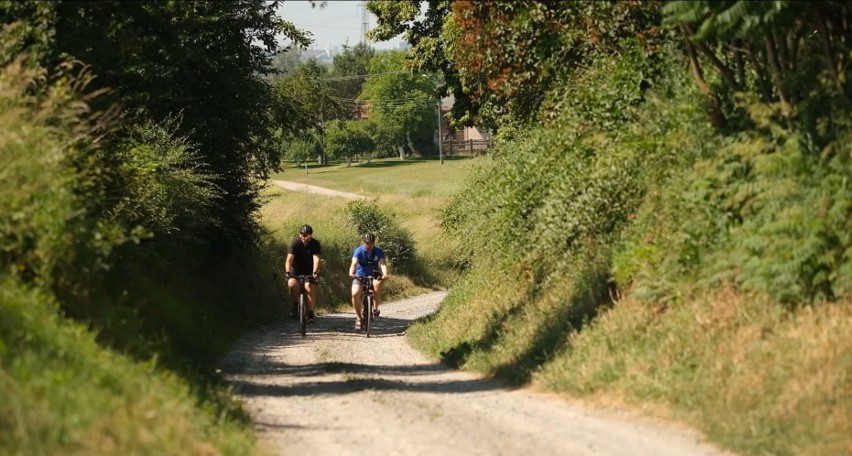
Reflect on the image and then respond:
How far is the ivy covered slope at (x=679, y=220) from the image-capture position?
11.3 m

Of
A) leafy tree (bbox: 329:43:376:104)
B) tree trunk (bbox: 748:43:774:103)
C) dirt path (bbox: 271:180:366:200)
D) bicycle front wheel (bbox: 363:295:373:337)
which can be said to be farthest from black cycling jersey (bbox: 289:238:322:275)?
leafy tree (bbox: 329:43:376:104)

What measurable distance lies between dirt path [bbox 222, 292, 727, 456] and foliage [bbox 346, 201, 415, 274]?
24225 millimetres

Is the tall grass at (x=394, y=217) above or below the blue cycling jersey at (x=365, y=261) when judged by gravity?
below

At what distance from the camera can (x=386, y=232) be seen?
43.2m

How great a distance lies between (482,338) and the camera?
18188mm

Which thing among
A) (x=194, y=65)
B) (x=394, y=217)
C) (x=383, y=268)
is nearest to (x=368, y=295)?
(x=383, y=268)

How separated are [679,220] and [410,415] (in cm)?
506

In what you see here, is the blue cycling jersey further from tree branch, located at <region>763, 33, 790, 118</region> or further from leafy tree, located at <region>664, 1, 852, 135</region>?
tree branch, located at <region>763, 33, 790, 118</region>

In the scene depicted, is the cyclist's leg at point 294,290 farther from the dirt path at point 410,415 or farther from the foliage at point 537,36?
the foliage at point 537,36

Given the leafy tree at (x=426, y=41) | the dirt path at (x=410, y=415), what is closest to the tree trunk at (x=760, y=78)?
the dirt path at (x=410, y=415)

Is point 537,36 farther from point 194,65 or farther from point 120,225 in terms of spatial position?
point 120,225

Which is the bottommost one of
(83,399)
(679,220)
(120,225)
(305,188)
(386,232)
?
(386,232)

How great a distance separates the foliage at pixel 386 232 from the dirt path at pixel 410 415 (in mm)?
24225

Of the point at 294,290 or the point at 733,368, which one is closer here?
the point at 733,368
